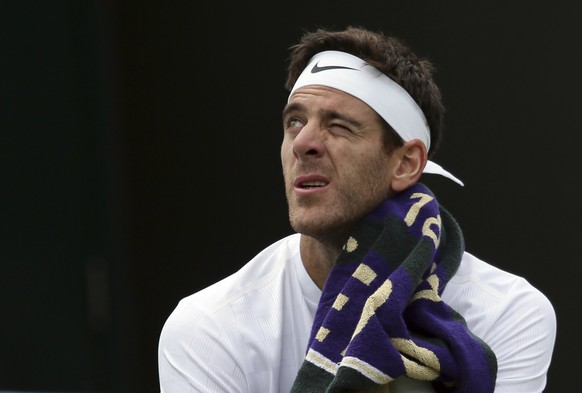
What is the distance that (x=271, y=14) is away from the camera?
530cm

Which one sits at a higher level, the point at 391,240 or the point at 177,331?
the point at 391,240

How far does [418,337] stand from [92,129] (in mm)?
2651

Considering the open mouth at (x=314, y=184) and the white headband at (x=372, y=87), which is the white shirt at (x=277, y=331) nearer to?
the open mouth at (x=314, y=184)

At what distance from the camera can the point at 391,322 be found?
3.12 meters

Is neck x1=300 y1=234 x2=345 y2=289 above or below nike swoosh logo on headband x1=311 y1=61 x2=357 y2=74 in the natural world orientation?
below

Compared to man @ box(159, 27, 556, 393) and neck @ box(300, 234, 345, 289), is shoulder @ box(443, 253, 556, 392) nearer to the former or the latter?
man @ box(159, 27, 556, 393)

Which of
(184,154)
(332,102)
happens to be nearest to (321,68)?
(332,102)

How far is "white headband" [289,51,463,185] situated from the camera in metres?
3.39

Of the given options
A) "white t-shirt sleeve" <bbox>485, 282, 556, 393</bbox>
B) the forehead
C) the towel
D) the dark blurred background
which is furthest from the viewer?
the dark blurred background

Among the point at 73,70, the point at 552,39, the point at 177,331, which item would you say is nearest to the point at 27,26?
the point at 73,70

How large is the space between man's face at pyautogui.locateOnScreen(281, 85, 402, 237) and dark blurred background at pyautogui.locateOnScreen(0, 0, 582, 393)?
6.05ft

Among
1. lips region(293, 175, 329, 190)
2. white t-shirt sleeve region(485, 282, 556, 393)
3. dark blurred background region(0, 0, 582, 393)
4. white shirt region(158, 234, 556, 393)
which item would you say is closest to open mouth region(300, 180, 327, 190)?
lips region(293, 175, 329, 190)

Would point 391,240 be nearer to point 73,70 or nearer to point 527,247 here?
point 527,247

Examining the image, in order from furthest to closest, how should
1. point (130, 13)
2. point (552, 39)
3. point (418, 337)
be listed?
point (130, 13) → point (552, 39) → point (418, 337)
